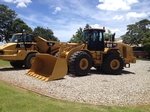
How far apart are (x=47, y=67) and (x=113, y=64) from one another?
448 cm

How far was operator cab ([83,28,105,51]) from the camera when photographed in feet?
43.2

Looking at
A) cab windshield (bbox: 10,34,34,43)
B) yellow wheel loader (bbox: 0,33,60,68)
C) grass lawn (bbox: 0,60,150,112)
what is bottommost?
grass lawn (bbox: 0,60,150,112)

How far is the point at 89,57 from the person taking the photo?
39.8ft

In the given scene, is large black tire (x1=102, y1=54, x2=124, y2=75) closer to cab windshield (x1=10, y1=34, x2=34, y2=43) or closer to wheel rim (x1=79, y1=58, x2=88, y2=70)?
wheel rim (x1=79, y1=58, x2=88, y2=70)

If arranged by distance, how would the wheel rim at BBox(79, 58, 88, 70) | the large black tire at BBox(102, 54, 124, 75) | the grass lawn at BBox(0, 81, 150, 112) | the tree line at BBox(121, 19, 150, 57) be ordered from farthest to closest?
the tree line at BBox(121, 19, 150, 57), the large black tire at BBox(102, 54, 124, 75), the wheel rim at BBox(79, 58, 88, 70), the grass lawn at BBox(0, 81, 150, 112)

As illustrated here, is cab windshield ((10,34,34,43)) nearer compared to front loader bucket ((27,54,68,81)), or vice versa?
front loader bucket ((27,54,68,81))

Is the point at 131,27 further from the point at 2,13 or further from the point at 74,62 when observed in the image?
the point at 74,62

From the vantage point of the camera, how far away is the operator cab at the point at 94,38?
1316 centimetres

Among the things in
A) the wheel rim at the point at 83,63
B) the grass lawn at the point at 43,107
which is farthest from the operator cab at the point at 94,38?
the grass lawn at the point at 43,107

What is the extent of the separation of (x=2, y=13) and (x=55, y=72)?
177ft

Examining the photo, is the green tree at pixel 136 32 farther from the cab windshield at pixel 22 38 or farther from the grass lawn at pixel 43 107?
the grass lawn at pixel 43 107

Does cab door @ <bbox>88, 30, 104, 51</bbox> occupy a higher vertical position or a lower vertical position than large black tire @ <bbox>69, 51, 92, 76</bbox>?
higher

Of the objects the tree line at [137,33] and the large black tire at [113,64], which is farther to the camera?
the tree line at [137,33]

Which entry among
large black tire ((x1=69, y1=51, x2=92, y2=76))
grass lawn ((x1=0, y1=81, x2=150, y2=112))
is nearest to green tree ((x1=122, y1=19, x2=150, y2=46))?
large black tire ((x1=69, y1=51, x2=92, y2=76))
